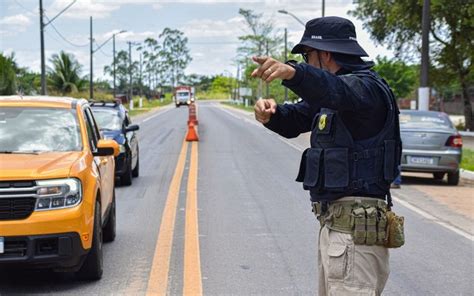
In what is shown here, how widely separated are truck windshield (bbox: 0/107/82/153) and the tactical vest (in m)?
4.15

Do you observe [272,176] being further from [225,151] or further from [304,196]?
[225,151]

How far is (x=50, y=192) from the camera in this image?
20.0 feet

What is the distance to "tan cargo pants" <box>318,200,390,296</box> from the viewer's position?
3441 millimetres

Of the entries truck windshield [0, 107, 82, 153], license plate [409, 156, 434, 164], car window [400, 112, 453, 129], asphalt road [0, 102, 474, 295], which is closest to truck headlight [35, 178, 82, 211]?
asphalt road [0, 102, 474, 295]

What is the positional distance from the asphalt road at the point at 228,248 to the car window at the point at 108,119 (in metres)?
1.22

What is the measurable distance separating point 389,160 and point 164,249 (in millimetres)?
4977

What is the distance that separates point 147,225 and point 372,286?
6.45 metres

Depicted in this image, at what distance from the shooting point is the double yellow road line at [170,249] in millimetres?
6573

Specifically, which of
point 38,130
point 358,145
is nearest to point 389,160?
Result: point 358,145

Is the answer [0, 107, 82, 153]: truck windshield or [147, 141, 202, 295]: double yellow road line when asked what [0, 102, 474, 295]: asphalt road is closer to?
[147, 141, 202, 295]: double yellow road line

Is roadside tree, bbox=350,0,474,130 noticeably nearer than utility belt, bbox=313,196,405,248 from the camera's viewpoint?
No

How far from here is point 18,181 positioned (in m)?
6.02

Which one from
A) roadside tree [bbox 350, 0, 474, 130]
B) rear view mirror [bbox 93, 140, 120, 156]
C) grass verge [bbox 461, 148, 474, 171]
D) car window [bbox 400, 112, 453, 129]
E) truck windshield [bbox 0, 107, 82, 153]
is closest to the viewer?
truck windshield [bbox 0, 107, 82, 153]

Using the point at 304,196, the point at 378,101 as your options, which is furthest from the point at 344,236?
the point at 304,196
